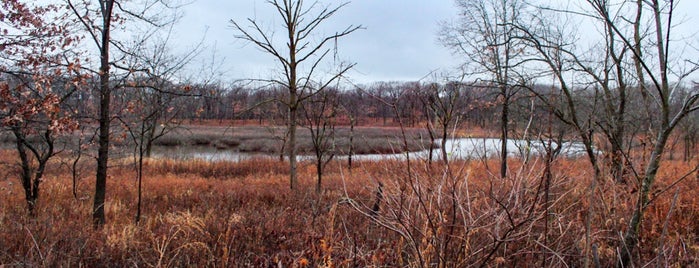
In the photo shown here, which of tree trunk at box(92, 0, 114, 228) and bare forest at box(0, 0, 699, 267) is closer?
bare forest at box(0, 0, 699, 267)

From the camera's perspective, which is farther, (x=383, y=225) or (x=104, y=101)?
(x=104, y=101)

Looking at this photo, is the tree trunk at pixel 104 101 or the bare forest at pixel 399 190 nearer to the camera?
the bare forest at pixel 399 190

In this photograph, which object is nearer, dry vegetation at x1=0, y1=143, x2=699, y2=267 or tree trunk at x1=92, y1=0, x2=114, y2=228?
dry vegetation at x1=0, y1=143, x2=699, y2=267

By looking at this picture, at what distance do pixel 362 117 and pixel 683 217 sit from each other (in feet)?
221

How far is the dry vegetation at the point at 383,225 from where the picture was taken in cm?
247

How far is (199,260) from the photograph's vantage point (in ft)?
12.4

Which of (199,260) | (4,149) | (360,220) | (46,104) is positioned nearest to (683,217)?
(360,220)

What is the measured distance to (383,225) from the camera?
2277 mm

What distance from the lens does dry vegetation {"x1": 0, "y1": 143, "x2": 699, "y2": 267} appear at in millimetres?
2469

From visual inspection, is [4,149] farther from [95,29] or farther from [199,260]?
[199,260]

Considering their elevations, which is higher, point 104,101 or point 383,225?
point 104,101

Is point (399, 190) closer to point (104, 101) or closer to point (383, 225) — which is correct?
point (383, 225)

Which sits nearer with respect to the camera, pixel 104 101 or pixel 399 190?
pixel 399 190

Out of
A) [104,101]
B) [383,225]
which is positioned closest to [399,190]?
[383,225]
